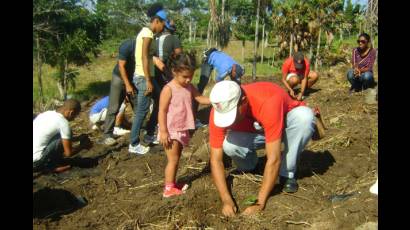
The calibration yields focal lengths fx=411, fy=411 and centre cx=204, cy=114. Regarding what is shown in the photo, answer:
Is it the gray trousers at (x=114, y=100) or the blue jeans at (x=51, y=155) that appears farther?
the gray trousers at (x=114, y=100)

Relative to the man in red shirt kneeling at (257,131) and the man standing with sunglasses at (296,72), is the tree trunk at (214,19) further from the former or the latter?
the man in red shirt kneeling at (257,131)

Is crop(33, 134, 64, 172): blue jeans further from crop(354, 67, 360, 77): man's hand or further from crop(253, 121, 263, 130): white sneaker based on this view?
crop(354, 67, 360, 77): man's hand

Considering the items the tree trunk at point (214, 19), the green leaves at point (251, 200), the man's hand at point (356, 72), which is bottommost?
the green leaves at point (251, 200)

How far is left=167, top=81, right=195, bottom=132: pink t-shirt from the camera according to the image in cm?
370

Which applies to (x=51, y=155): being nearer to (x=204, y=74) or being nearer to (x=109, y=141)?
(x=109, y=141)

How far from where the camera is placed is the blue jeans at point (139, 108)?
502cm

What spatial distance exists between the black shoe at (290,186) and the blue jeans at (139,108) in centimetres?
219

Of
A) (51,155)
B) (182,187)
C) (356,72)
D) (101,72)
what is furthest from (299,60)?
(101,72)

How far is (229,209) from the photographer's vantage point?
10.5 feet

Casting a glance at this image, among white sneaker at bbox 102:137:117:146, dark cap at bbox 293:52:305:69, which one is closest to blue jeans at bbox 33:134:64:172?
white sneaker at bbox 102:137:117:146

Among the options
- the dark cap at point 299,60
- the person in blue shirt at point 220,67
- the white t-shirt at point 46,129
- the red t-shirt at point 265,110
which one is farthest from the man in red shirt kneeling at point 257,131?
the dark cap at point 299,60

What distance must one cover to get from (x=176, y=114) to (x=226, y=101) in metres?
0.97

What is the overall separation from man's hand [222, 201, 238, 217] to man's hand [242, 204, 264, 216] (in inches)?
3.8
